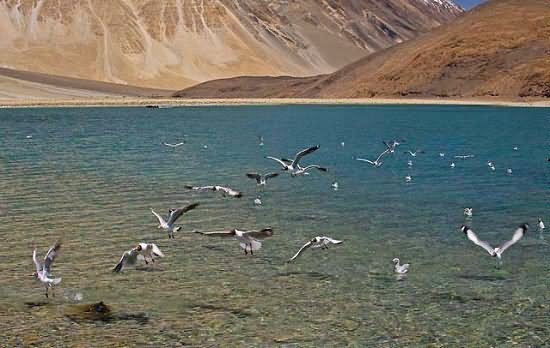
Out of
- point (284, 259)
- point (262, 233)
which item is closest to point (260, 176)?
point (284, 259)

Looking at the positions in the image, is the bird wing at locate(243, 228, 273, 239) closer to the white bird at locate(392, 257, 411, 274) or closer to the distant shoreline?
the white bird at locate(392, 257, 411, 274)

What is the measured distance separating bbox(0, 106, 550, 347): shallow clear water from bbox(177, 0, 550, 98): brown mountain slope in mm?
93625

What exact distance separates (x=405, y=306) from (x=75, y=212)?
12.2 meters

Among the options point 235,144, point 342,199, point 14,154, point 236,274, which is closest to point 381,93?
point 235,144

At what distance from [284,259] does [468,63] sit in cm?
12471

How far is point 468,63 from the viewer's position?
136375mm

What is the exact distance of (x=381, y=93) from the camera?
458 ft

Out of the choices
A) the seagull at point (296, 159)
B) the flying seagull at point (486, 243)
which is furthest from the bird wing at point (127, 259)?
the seagull at point (296, 159)

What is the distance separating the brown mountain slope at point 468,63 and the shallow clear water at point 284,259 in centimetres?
9363

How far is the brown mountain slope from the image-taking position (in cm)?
12732

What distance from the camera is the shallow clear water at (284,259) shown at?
43.5 ft

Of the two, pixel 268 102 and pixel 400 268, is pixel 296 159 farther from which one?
pixel 268 102

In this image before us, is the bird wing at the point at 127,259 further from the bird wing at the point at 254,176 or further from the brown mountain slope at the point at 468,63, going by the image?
the brown mountain slope at the point at 468,63

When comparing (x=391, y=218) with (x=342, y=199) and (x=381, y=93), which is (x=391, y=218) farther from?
(x=381, y=93)
